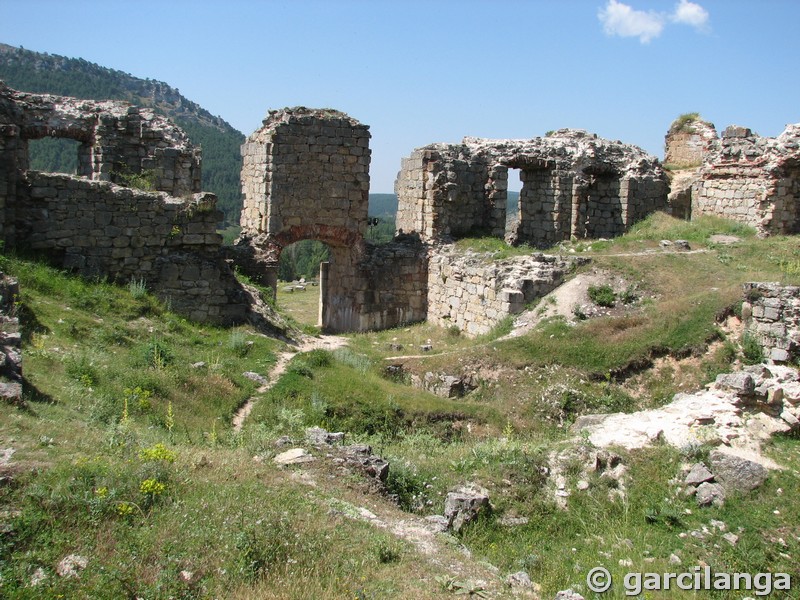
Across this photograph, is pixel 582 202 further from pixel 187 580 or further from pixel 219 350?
pixel 187 580

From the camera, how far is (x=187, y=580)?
5.32 m

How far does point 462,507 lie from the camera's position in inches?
311

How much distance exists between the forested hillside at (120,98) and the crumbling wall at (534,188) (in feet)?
89.5

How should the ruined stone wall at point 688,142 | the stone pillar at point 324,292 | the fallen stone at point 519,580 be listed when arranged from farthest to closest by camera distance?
the ruined stone wall at point 688,142 → the stone pillar at point 324,292 → the fallen stone at point 519,580

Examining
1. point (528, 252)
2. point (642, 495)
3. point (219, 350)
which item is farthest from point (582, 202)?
point (642, 495)

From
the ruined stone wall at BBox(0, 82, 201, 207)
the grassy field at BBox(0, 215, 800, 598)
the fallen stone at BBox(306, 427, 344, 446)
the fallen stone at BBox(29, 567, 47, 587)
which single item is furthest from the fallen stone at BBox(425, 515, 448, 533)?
the ruined stone wall at BBox(0, 82, 201, 207)

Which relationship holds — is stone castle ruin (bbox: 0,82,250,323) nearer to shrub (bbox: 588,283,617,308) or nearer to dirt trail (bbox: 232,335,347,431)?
dirt trail (bbox: 232,335,347,431)

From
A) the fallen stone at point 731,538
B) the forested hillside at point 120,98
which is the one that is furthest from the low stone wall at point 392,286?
the forested hillside at point 120,98

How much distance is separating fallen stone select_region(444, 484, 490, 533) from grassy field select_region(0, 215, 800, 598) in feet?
0.43

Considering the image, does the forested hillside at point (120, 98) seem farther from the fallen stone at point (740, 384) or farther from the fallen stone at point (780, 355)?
the fallen stone at point (740, 384)

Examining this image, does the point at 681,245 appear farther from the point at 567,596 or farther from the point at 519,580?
the point at 567,596

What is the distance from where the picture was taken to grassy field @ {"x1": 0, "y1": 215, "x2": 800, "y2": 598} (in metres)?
5.60

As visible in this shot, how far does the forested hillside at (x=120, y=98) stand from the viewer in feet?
159

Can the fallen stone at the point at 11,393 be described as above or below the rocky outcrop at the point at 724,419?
above
